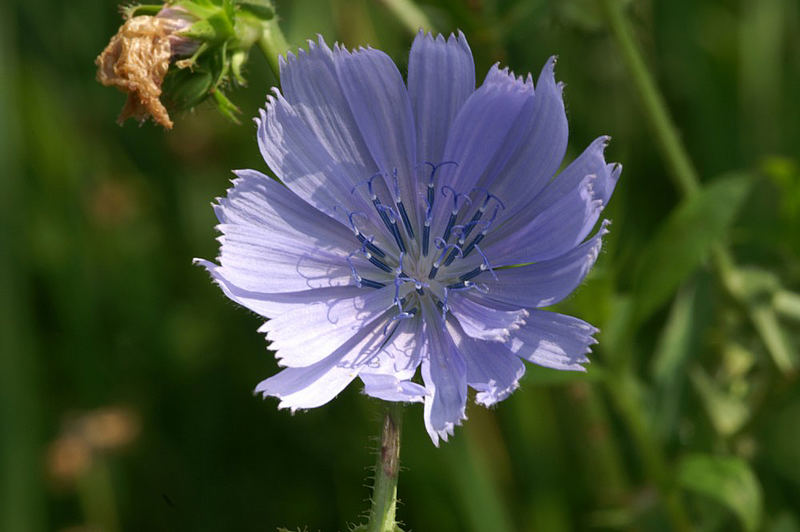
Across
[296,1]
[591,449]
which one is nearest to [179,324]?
[296,1]

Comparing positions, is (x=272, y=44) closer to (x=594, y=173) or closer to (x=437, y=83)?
(x=437, y=83)

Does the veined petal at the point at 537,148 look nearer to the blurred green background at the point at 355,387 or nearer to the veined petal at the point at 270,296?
the veined petal at the point at 270,296

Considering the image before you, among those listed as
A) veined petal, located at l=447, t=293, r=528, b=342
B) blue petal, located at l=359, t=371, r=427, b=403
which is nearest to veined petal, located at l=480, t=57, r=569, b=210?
veined petal, located at l=447, t=293, r=528, b=342

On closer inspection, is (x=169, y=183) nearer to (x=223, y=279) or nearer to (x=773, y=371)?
(x=223, y=279)

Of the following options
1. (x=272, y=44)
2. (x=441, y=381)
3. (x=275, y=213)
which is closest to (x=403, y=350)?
(x=441, y=381)

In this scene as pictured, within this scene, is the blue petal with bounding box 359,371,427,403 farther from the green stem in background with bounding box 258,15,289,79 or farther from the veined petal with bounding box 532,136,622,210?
the green stem in background with bounding box 258,15,289,79

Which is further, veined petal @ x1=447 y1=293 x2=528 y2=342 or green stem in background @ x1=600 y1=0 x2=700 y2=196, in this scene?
green stem in background @ x1=600 y1=0 x2=700 y2=196
